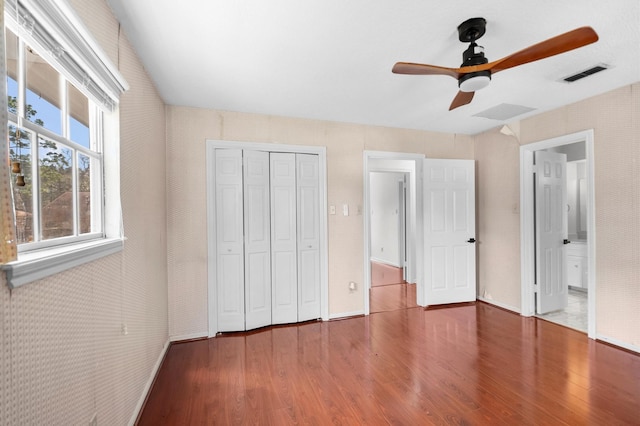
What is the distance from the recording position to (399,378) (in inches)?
91.7

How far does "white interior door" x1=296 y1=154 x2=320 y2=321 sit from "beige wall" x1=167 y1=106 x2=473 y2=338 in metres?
0.19

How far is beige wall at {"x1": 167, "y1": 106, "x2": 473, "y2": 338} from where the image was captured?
3139 mm

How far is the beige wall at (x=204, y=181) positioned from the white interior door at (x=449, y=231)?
1.38 feet

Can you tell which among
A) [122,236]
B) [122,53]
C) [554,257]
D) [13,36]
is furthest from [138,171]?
[554,257]

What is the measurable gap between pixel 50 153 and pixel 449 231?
4.21m

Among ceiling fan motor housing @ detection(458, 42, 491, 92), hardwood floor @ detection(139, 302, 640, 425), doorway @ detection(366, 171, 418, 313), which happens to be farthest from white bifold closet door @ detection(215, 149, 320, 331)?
ceiling fan motor housing @ detection(458, 42, 491, 92)

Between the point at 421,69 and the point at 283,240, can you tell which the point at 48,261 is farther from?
the point at 283,240

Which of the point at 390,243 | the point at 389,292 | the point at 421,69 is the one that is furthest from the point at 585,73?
the point at 390,243

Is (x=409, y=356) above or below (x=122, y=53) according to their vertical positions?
below

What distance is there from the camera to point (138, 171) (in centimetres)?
206

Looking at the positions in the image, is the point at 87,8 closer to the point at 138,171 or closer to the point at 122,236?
the point at 138,171

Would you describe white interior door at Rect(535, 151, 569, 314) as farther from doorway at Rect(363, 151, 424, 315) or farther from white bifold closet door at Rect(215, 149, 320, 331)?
white bifold closet door at Rect(215, 149, 320, 331)

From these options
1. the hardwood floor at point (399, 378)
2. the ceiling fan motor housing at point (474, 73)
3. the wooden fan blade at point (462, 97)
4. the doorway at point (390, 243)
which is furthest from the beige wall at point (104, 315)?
the doorway at point (390, 243)

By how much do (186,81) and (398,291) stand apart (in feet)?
13.7
